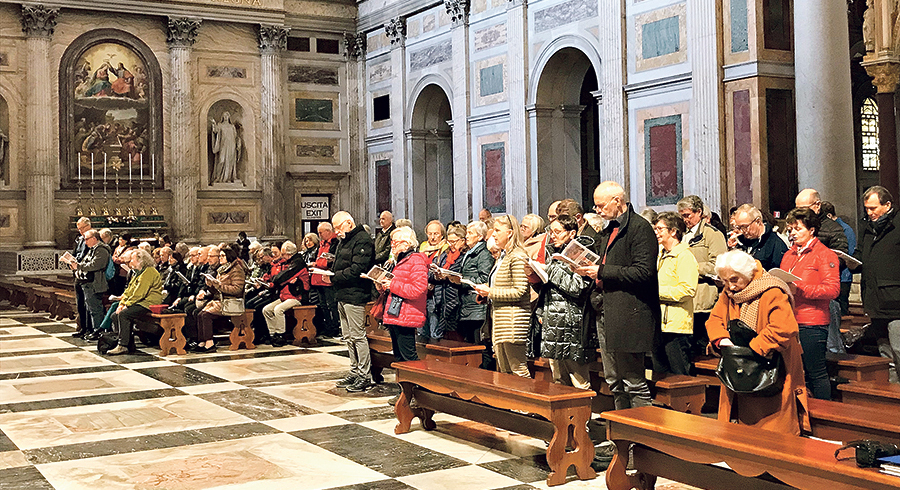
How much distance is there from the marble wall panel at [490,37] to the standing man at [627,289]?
46.4ft

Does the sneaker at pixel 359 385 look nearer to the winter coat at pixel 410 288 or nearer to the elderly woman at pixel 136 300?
the winter coat at pixel 410 288

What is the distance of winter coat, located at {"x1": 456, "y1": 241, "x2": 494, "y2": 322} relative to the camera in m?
Result: 9.34

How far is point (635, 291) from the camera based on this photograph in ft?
20.5

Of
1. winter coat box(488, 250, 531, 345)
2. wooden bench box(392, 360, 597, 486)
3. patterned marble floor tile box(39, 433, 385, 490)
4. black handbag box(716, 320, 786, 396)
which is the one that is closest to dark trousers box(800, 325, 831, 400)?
black handbag box(716, 320, 786, 396)

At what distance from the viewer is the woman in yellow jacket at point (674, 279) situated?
7.00m

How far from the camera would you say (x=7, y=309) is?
2100 centimetres

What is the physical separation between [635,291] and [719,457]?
1.59 meters

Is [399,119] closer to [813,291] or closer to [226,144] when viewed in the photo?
[226,144]

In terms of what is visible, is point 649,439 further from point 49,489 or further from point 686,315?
point 49,489

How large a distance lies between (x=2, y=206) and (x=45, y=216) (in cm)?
99

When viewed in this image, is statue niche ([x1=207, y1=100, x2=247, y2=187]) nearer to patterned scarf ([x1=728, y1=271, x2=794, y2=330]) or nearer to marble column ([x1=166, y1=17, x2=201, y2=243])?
marble column ([x1=166, y1=17, x2=201, y2=243])

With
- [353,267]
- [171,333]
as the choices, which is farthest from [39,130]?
[353,267]

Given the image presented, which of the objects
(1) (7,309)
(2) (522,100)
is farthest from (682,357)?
(1) (7,309)

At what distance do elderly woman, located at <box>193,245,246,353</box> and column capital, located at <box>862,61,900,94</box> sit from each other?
11.2 m
